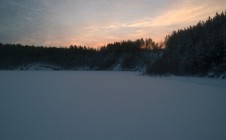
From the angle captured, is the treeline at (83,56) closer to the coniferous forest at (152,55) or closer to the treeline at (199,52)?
the coniferous forest at (152,55)

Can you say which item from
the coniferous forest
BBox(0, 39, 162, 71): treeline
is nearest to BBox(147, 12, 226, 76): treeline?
the coniferous forest

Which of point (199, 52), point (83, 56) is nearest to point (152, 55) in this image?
point (83, 56)

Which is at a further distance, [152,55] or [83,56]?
[83,56]

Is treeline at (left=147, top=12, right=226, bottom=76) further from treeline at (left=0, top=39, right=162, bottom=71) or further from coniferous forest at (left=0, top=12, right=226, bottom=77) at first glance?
treeline at (left=0, top=39, right=162, bottom=71)

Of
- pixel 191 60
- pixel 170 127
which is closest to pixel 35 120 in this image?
pixel 170 127

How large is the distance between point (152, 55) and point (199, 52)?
65341mm

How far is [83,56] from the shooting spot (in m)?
119


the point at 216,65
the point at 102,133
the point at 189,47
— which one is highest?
the point at 189,47

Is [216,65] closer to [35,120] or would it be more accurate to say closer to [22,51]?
[35,120]

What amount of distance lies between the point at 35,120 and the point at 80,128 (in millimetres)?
1854

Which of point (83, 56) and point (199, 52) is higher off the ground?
point (83, 56)

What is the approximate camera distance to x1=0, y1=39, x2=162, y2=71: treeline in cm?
10294

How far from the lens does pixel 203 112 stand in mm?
8836

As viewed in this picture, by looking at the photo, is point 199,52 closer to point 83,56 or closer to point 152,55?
point 152,55
